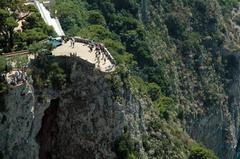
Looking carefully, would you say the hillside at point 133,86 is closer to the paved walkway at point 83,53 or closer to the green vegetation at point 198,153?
the green vegetation at point 198,153

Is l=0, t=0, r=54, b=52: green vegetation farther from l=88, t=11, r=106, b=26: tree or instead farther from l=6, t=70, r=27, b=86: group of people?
l=88, t=11, r=106, b=26: tree

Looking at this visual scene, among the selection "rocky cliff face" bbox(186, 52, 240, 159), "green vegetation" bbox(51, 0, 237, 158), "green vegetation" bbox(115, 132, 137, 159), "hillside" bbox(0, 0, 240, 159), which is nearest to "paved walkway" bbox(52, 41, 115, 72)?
"hillside" bbox(0, 0, 240, 159)

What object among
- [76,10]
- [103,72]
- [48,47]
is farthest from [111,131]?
[76,10]

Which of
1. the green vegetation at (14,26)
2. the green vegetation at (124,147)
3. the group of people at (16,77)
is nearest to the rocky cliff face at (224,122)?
the green vegetation at (124,147)

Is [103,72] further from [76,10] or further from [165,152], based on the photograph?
[76,10]

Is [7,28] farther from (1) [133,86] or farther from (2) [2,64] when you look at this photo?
(1) [133,86]

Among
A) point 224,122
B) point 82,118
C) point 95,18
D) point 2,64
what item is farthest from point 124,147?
point 224,122
